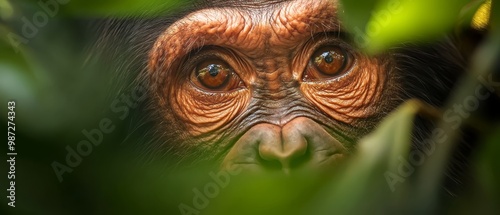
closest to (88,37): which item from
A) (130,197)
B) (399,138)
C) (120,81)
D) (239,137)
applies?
(120,81)

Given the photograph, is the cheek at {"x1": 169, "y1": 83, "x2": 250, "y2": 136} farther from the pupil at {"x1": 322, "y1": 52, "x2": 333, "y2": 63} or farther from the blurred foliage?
the blurred foliage

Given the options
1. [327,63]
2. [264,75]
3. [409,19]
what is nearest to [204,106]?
[264,75]

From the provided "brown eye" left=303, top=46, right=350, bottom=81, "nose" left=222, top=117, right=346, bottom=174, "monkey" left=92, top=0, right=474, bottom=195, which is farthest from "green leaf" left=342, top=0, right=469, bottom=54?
"brown eye" left=303, top=46, right=350, bottom=81

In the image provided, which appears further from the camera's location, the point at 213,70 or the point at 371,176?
the point at 213,70

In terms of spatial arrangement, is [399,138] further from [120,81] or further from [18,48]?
[120,81]

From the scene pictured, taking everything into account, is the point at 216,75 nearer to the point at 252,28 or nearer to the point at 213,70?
the point at 213,70

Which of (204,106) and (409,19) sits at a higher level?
(204,106)
